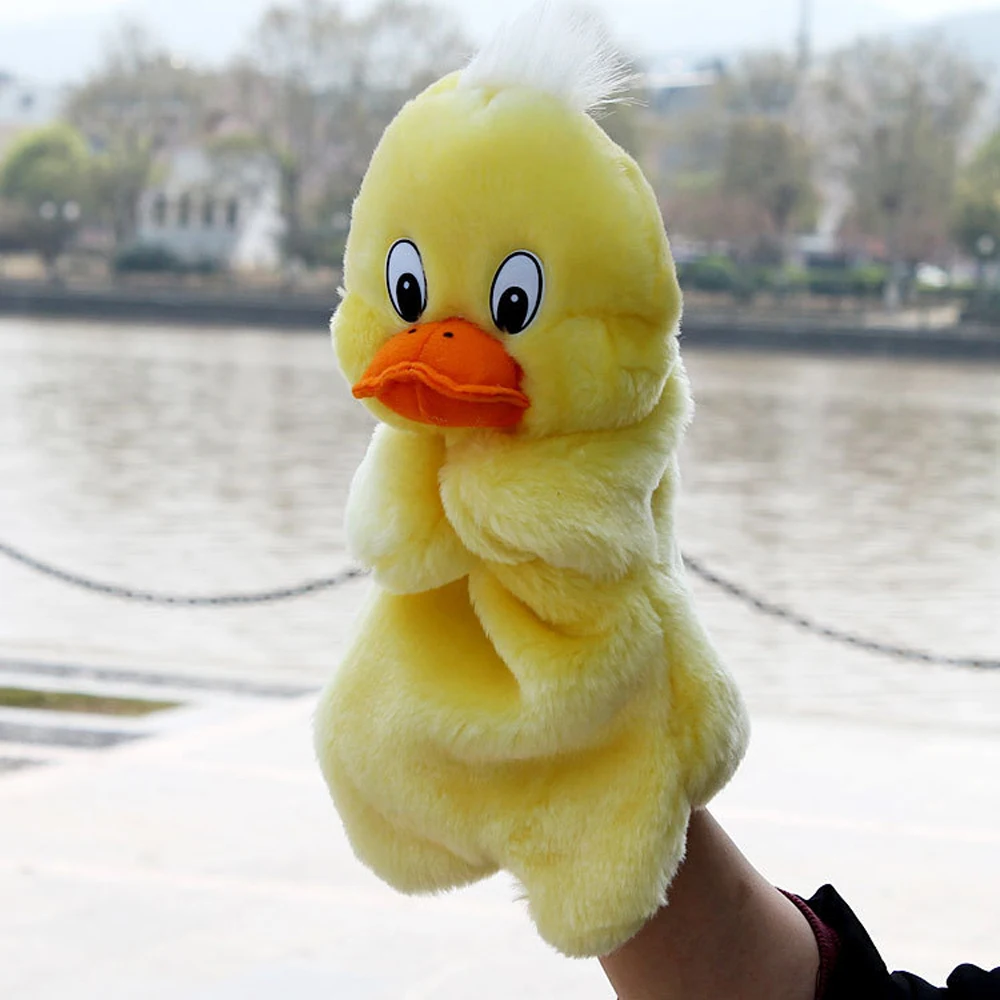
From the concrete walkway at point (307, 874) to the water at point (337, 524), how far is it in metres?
1.00

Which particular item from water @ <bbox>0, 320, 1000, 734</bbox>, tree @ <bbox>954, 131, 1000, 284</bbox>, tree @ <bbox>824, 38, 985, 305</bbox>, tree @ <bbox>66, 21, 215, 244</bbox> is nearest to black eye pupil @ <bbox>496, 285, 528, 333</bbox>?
Result: water @ <bbox>0, 320, 1000, 734</bbox>

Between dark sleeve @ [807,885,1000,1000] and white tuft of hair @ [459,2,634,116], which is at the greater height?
white tuft of hair @ [459,2,634,116]

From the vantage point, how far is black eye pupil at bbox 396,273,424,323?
1297 mm

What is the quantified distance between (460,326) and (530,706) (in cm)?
29

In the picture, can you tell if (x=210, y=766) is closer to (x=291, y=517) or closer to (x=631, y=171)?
(x=631, y=171)

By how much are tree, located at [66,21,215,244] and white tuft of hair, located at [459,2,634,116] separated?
57329mm

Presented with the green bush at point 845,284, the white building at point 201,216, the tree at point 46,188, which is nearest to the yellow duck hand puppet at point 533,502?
the green bush at point 845,284

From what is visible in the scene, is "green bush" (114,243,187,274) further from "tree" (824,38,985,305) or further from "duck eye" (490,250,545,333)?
"duck eye" (490,250,545,333)

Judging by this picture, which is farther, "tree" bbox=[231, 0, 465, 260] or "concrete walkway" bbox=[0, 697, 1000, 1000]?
"tree" bbox=[231, 0, 465, 260]

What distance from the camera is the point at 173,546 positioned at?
9.05 meters

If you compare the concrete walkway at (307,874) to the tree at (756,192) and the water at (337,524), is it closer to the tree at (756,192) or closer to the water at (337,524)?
the water at (337,524)

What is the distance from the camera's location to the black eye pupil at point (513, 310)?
127 centimetres

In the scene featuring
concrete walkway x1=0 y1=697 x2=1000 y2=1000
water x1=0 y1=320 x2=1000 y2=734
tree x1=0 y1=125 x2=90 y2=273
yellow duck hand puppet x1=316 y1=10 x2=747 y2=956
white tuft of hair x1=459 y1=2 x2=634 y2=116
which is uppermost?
white tuft of hair x1=459 y1=2 x2=634 y2=116

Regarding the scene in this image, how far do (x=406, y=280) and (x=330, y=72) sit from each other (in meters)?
58.4
